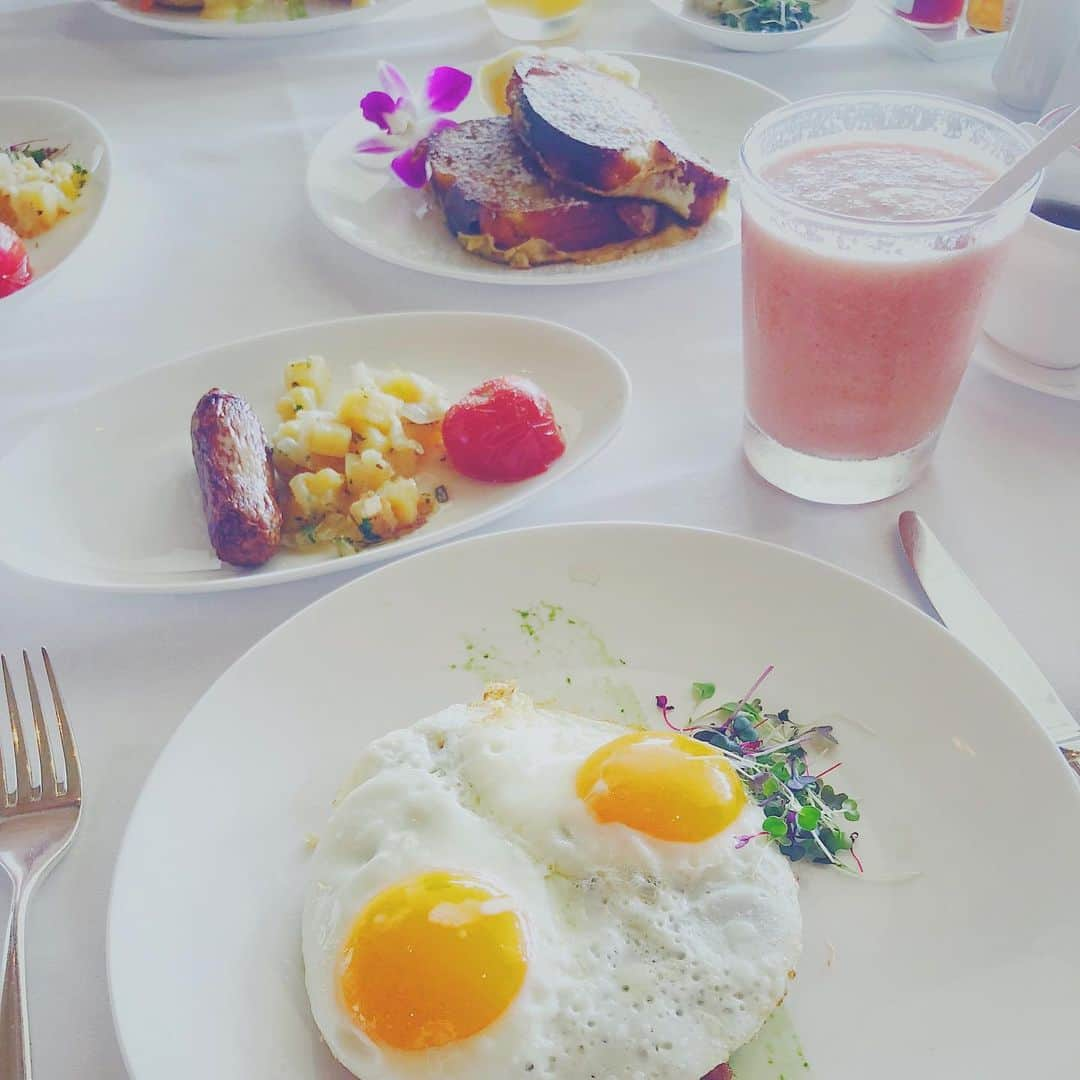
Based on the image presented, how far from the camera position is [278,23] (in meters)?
2.91

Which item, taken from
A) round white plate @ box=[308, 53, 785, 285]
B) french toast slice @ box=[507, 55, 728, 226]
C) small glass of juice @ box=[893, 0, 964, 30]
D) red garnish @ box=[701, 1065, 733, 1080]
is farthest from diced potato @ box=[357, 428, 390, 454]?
small glass of juice @ box=[893, 0, 964, 30]

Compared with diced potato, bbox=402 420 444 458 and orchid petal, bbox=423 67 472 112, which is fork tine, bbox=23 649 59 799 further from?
orchid petal, bbox=423 67 472 112

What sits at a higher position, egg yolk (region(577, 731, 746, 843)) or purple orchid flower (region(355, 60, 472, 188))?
purple orchid flower (region(355, 60, 472, 188))

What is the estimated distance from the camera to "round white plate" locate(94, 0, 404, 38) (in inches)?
115

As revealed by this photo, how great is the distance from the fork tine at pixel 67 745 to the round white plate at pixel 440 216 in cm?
107

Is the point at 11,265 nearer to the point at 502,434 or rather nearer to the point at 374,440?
the point at 374,440

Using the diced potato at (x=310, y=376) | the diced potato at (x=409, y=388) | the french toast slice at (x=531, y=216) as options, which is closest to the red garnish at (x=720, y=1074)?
the diced potato at (x=409, y=388)

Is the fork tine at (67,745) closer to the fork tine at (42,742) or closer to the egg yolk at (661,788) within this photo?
the fork tine at (42,742)

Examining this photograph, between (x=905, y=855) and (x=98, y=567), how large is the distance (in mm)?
1132

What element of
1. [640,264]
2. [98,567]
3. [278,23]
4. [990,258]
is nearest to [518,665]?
[98,567]

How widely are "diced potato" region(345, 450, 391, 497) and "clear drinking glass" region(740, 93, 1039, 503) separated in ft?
1.92

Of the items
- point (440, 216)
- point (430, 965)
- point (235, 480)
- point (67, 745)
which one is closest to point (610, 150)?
Answer: point (440, 216)

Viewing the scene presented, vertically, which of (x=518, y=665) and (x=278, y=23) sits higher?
(x=278, y=23)

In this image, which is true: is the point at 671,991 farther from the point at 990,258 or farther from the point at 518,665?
the point at 990,258
